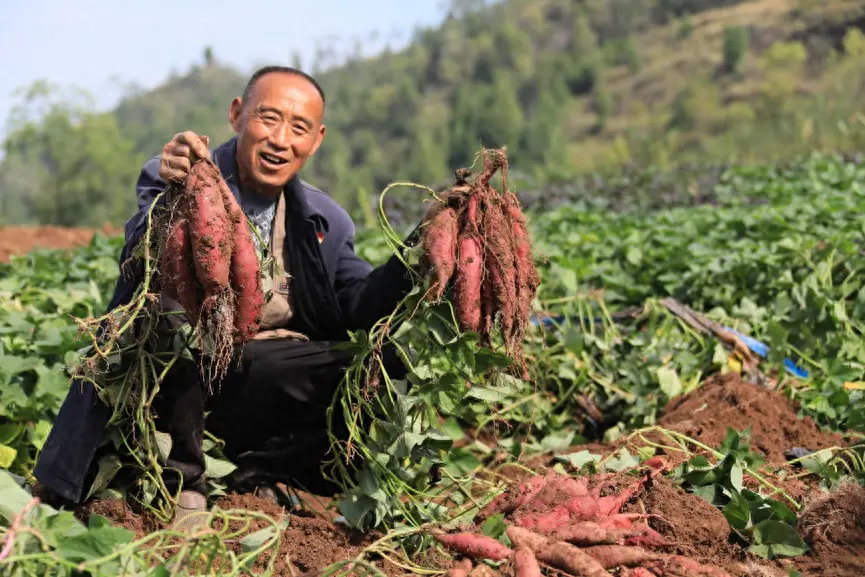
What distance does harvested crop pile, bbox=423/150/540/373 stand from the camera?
230cm

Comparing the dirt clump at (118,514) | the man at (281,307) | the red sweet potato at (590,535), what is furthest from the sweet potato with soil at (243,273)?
the red sweet potato at (590,535)

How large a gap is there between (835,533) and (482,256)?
41.9 inches

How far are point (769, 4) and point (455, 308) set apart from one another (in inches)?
2341

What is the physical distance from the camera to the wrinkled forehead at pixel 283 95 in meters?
→ 2.65

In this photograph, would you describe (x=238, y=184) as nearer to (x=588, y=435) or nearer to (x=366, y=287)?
(x=366, y=287)

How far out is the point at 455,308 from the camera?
2.33 meters

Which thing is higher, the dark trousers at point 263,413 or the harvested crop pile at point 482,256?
the harvested crop pile at point 482,256

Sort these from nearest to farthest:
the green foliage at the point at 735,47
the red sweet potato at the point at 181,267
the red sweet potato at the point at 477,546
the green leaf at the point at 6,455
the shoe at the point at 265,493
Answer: the red sweet potato at the point at 477,546, the red sweet potato at the point at 181,267, the shoe at the point at 265,493, the green leaf at the point at 6,455, the green foliage at the point at 735,47

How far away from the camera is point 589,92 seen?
175 feet

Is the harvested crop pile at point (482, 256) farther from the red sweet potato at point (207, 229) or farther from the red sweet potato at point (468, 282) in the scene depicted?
A: the red sweet potato at point (207, 229)

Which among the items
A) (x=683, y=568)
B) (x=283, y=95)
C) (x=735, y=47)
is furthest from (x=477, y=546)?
(x=735, y=47)

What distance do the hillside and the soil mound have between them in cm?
1579

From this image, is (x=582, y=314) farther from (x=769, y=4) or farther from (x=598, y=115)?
(x=769, y=4)

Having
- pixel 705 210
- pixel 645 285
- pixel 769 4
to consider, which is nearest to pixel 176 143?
pixel 645 285
